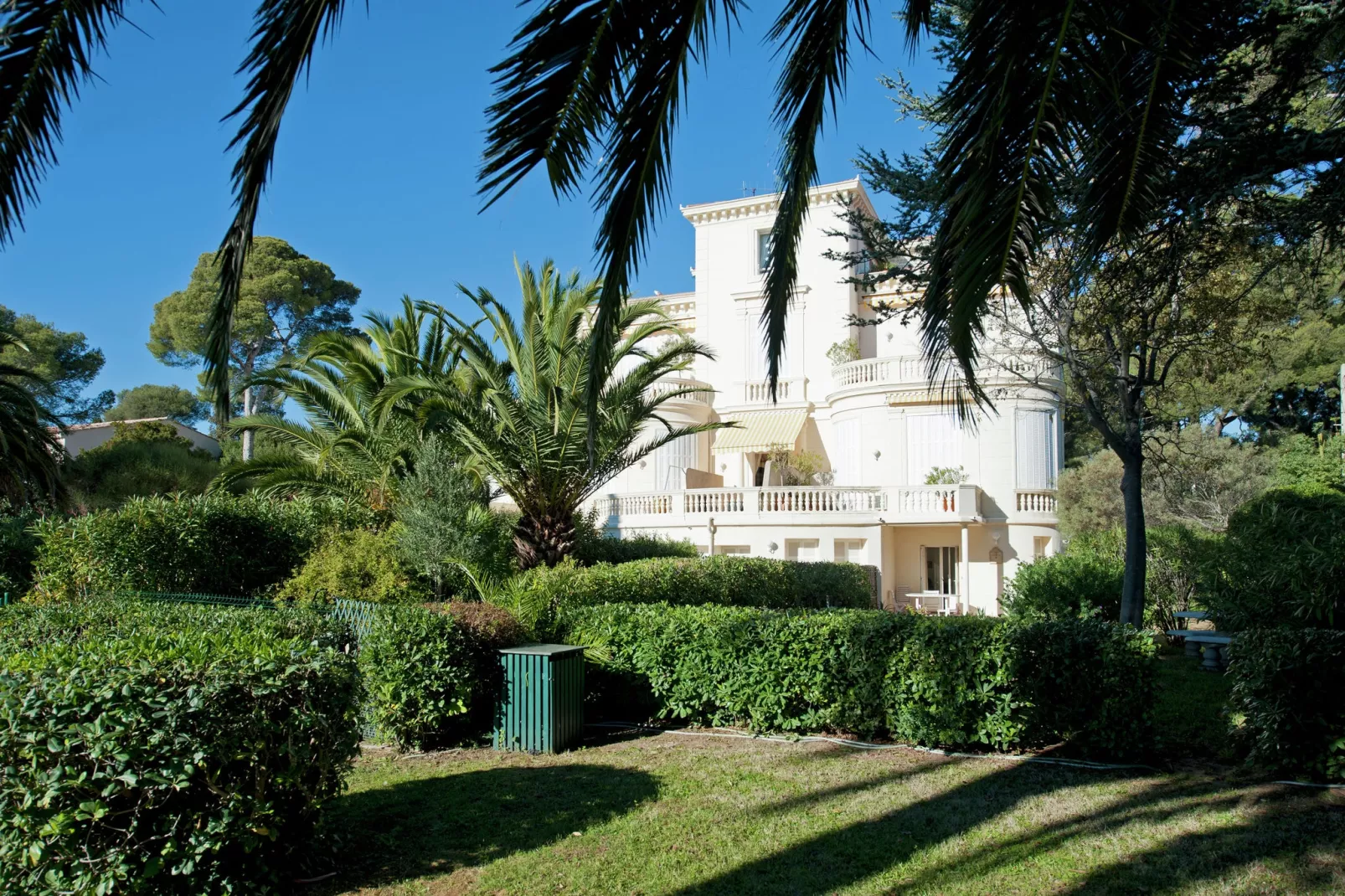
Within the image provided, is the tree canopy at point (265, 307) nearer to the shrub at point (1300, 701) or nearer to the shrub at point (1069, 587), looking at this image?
the shrub at point (1069, 587)

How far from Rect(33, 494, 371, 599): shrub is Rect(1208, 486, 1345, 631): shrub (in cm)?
1306

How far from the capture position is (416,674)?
340 inches

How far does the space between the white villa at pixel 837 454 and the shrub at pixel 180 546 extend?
10861 millimetres

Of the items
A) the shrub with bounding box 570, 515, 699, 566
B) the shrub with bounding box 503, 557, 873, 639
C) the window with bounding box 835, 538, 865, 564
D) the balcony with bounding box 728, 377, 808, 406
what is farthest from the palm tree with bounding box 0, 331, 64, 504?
the balcony with bounding box 728, 377, 808, 406

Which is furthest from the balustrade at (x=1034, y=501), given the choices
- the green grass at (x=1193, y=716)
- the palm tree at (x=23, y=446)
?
the palm tree at (x=23, y=446)

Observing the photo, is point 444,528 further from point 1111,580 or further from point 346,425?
point 1111,580

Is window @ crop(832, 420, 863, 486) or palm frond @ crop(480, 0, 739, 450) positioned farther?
window @ crop(832, 420, 863, 486)

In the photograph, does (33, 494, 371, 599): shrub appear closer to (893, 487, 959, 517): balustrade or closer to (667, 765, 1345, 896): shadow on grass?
(667, 765, 1345, 896): shadow on grass

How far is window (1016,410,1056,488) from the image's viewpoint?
26.2 m

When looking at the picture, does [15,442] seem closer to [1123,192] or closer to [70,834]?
[70,834]

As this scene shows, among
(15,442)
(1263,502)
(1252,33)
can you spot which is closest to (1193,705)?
(1263,502)

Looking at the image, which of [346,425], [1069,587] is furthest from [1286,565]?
[346,425]

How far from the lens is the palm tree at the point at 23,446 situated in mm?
16062

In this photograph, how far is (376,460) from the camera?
16.9 meters
